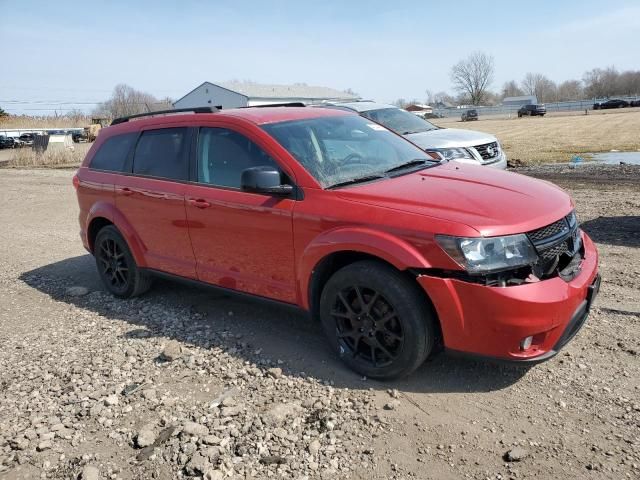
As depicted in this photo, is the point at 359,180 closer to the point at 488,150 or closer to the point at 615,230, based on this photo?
the point at 615,230

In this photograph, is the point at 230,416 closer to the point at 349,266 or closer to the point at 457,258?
the point at 349,266

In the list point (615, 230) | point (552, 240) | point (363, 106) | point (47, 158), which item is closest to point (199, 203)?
point (552, 240)

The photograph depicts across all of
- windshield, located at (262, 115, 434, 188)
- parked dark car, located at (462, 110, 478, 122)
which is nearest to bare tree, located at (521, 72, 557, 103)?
parked dark car, located at (462, 110, 478, 122)

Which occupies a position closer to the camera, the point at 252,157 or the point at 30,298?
the point at 252,157

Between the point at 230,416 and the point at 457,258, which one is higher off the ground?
the point at 457,258

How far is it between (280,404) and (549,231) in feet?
6.66

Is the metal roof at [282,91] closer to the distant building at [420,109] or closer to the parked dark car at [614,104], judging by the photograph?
the distant building at [420,109]

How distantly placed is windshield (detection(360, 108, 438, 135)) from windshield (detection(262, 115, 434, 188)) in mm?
5130

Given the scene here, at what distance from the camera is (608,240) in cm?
643

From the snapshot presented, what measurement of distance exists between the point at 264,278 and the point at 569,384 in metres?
2.26

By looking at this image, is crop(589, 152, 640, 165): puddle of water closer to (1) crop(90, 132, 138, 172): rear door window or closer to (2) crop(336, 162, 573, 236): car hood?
(2) crop(336, 162, 573, 236): car hood

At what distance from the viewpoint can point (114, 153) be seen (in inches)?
227

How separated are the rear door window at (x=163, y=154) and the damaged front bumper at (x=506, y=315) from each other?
2.62 metres

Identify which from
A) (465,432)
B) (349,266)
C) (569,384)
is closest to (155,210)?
(349,266)
